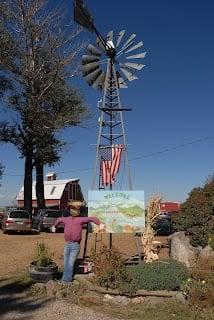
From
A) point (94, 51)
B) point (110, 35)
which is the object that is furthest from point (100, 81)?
point (110, 35)

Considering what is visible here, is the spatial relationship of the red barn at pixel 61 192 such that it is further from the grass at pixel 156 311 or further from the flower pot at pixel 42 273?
the grass at pixel 156 311

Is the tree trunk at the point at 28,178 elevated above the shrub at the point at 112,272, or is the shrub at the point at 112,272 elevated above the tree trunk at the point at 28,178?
the tree trunk at the point at 28,178

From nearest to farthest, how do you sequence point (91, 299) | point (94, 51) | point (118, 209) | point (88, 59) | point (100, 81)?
point (91, 299), point (118, 209), point (88, 59), point (94, 51), point (100, 81)

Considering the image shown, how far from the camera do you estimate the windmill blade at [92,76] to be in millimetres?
22828

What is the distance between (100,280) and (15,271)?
3.79m

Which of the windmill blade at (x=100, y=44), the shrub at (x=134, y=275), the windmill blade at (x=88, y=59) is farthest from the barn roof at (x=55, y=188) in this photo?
the shrub at (x=134, y=275)

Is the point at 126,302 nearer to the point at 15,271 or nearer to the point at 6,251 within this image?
the point at 15,271

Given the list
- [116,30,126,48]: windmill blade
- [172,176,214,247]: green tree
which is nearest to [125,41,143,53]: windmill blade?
[116,30,126,48]: windmill blade

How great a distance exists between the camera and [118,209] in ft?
37.6

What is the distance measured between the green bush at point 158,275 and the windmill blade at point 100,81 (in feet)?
48.8

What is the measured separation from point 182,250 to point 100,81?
13771mm

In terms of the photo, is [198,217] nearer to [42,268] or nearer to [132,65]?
[42,268]

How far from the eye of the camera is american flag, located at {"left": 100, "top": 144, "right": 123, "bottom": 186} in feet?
61.6

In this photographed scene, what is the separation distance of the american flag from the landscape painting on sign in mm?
7111
